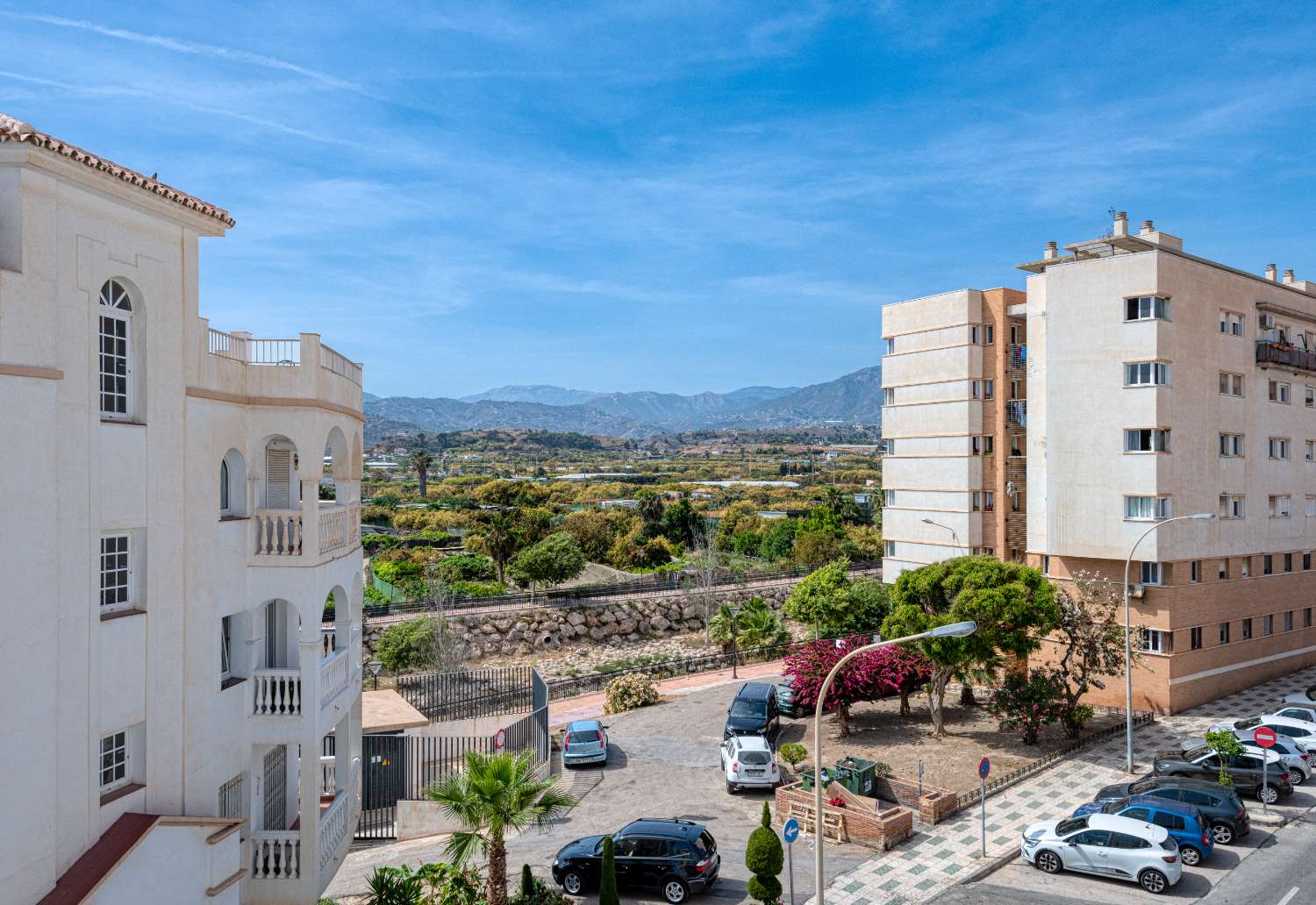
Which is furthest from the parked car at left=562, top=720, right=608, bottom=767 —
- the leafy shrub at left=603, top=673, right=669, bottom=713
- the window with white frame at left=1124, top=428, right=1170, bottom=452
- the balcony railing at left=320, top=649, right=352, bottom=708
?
the window with white frame at left=1124, top=428, right=1170, bottom=452

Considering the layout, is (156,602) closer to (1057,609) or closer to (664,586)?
(1057,609)

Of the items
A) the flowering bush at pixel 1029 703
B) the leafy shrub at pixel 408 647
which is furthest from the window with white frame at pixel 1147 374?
the leafy shrub at pixel 408 647

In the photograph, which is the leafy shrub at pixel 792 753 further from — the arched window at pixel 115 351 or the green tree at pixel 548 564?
the green tree at pixel 548 564

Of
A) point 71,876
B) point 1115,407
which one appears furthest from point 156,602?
point 1115,407

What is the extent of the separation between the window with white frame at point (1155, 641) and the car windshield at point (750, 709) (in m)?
14.2

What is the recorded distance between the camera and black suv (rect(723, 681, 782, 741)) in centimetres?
3077

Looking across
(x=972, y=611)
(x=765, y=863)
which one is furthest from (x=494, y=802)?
(x=972, y=611)

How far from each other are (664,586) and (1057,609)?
1384 inches

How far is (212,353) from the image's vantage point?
14500mm

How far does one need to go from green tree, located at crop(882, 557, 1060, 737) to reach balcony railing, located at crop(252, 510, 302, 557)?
19944 millimetres

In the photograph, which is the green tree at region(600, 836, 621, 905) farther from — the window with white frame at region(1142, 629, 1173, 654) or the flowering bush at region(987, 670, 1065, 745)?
the window with white frame at region(1142, 629, 1173, 654)

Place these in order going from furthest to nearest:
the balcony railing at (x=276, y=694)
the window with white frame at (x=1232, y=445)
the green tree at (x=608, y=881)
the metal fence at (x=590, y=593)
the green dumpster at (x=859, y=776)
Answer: the metal fence at (x=590, y=593), the window with white frame at (x=1232, y=445), the green dumpster at (x=859, y=776), the green tree at (x=608, y=881), the balcony railing at (x=276, y=694)

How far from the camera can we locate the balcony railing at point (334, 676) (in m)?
16.1

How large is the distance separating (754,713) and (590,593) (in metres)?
28.5
